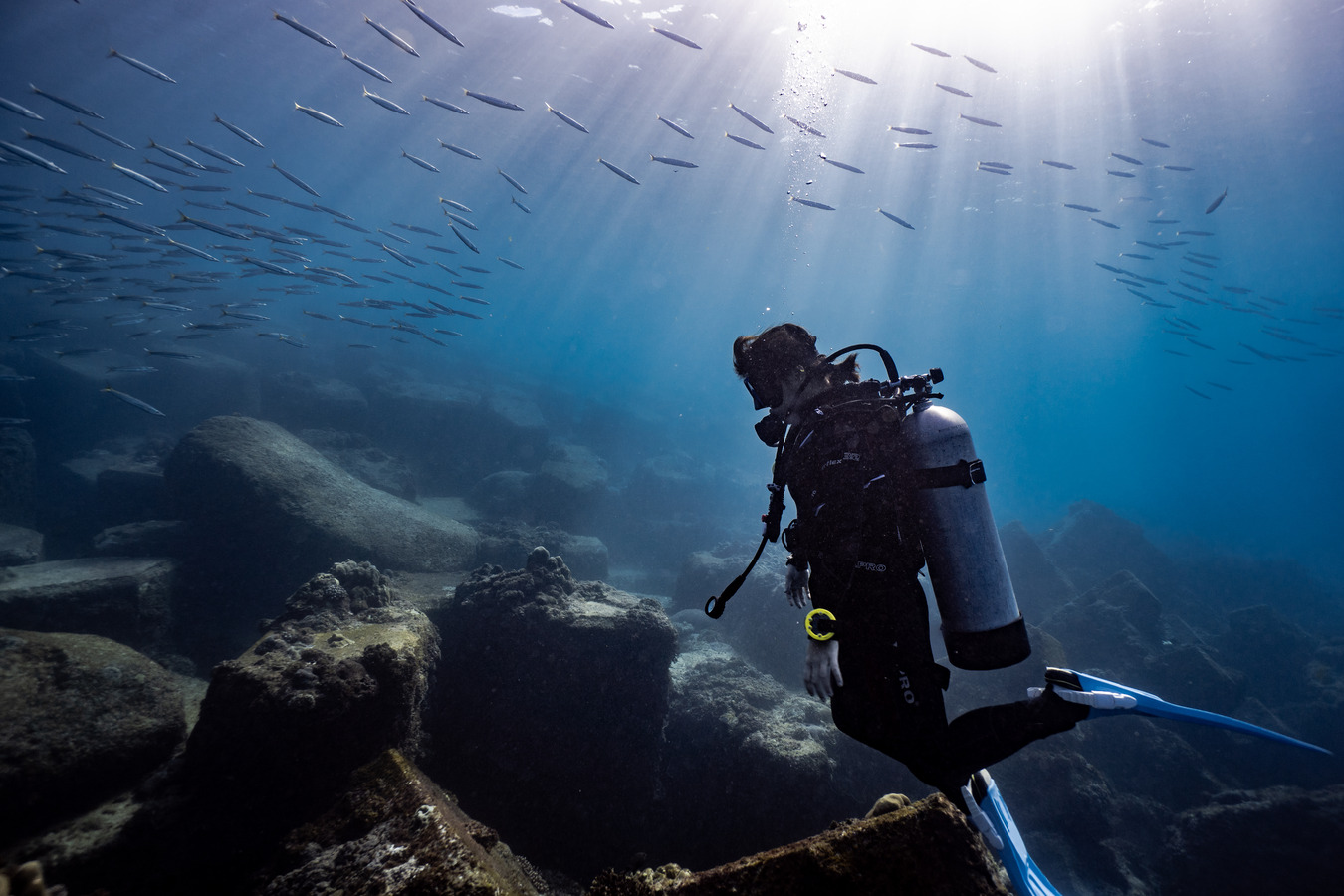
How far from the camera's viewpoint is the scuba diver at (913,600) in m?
2.30

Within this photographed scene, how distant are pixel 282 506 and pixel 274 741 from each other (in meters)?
6.76

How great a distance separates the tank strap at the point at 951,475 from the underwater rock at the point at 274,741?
406 centimetres

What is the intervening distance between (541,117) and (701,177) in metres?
11.6

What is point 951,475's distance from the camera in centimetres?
250

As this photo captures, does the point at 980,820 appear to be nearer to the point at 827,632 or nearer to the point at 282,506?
the point at 827,632

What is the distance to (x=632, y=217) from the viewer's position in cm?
4769

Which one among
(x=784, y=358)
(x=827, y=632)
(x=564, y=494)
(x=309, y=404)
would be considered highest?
(x=784, y=358)

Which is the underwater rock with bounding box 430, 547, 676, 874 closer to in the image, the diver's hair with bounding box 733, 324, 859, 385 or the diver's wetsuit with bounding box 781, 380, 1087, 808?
the diver's wetsuit with bounding box 781, 380, 1087, 808

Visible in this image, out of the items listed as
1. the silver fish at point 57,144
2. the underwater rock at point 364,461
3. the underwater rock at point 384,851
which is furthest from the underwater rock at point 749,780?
the silver fish at point 57,144

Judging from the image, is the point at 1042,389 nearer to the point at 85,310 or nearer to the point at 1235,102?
the point at 1235,102

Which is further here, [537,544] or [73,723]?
[537,544]

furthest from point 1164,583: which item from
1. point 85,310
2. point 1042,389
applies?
point 1042,389

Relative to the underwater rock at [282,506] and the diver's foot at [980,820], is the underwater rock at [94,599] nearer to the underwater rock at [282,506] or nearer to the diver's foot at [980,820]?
the underwater rock at [282,506]

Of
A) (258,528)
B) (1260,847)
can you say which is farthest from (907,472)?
(258,528)
